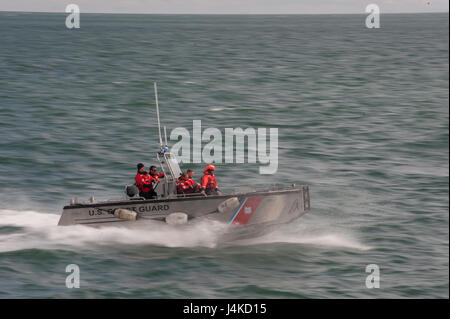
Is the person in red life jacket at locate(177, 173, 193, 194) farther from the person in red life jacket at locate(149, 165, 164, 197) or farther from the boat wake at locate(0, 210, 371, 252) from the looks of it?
the boat wake at locate(0, 210, 371, 252)

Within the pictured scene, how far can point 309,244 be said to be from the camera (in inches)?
826

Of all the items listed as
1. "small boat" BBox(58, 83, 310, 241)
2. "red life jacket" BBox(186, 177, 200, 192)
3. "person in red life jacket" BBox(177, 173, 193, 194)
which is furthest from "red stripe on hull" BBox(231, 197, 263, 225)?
"person in red life jacket" BBox(177, 173, 193, 194)

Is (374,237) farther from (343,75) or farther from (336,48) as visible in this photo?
(336,48)

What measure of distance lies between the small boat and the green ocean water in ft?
1.40

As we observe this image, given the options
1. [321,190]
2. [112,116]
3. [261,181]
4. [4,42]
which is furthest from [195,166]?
[4,42]

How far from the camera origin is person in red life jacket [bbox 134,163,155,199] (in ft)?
68.3

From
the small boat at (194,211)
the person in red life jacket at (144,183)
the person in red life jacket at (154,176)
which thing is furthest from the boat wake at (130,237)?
the person in red life jacket at (154,176)

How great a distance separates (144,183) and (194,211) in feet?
5.98

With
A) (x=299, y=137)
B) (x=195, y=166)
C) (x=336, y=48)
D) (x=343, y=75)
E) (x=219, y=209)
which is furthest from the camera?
(x=336, y=48)

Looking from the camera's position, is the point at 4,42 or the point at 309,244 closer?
the point at 309,244

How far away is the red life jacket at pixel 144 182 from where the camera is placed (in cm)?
2081

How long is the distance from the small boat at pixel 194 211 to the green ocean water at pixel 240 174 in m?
0.43
